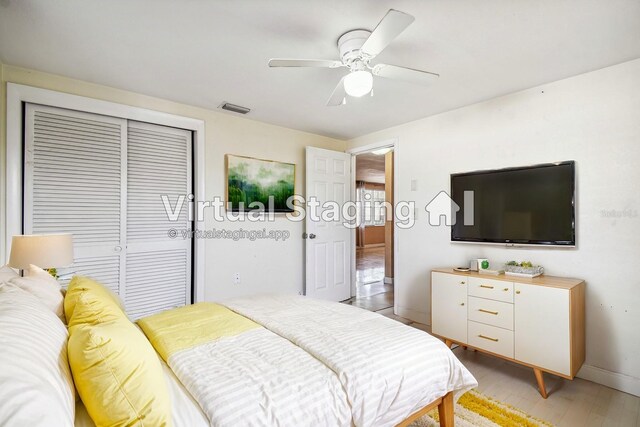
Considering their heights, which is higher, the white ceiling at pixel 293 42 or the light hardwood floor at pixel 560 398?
the white ceiling at pixel 293 42

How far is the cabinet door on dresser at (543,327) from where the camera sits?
82.8 inches

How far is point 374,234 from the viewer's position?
11.0 metres

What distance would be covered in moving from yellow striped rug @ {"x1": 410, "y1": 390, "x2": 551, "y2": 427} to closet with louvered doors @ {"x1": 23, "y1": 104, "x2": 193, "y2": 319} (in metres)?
2.58

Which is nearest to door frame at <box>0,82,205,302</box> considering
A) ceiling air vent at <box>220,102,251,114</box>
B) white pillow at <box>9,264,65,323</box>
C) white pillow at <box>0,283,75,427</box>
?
ceiling air vent at <box>220,102,251,114</box>

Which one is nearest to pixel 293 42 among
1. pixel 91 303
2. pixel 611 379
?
pixel 91 303

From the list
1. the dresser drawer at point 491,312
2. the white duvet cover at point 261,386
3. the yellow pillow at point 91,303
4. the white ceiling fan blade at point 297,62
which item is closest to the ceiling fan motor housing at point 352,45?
the white ceiling fan blade at point 297,62

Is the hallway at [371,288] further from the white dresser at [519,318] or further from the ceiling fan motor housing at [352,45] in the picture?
the ceiling fan motor housing at [352,45]

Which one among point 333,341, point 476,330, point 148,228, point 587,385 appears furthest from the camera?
point 148,228

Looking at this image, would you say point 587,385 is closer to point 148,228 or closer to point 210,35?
point 210,35

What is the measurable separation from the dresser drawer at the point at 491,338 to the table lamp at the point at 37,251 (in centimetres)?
312

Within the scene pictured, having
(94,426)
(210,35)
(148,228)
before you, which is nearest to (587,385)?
(94,426)

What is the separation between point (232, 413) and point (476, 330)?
7.52 ft

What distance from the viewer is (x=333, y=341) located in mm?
1461

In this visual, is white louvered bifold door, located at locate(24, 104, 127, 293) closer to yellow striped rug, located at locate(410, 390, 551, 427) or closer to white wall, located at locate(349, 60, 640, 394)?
yellow striped rug, located at locate(410, 390, 551, 427)
